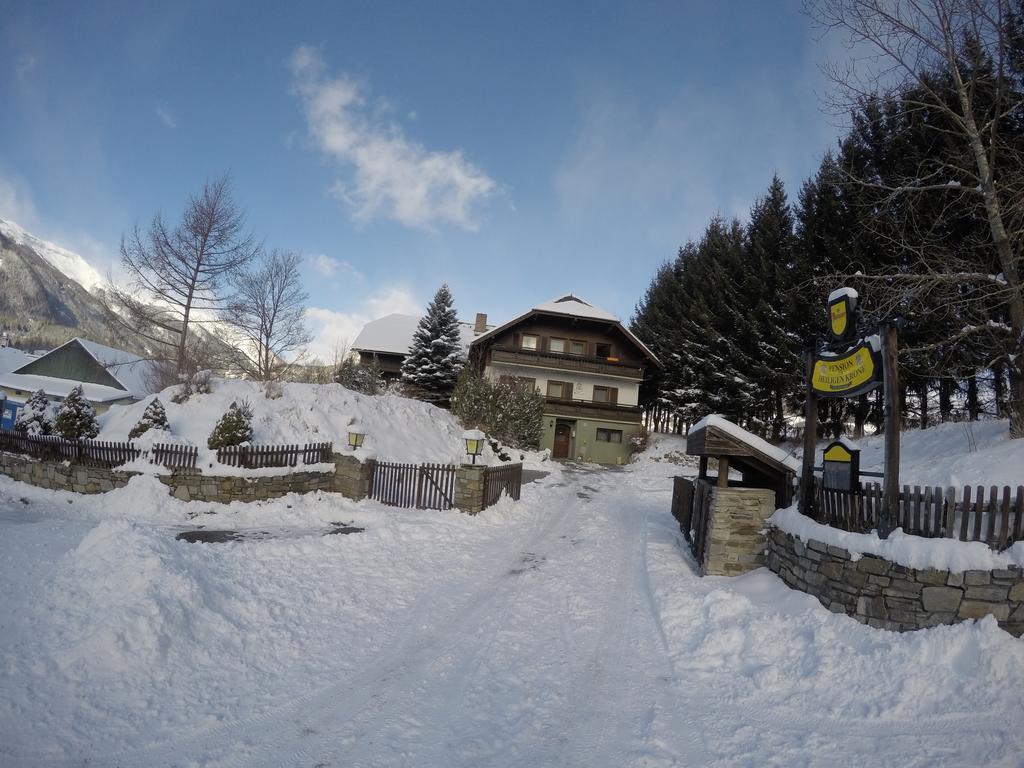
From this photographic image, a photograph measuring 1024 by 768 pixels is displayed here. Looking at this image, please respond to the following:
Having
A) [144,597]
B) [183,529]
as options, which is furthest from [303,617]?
[183,529]

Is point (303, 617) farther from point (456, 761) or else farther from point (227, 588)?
point (456, 761)

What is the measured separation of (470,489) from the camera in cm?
1147

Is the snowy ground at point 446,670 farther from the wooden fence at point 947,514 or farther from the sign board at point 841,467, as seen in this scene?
the sign board at point 841,467

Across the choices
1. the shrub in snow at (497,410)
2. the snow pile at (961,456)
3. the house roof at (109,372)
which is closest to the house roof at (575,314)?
the shrub in snow at (497,410)

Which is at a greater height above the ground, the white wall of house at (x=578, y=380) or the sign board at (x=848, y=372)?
the white wall of house at (x=578, y=380)

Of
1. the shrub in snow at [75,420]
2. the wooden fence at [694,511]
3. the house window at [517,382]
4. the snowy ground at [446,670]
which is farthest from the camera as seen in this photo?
the house window at [517,382]

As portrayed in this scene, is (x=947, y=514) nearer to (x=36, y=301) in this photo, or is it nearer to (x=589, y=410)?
(x=589, y=410)

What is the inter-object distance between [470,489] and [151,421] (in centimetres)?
867

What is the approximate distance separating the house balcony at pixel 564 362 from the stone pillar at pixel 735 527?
23101 millimetres

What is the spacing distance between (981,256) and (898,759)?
51.3 ft

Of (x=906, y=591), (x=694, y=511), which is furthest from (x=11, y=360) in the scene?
(x=906, y=591)

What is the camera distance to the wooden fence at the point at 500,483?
465 inches

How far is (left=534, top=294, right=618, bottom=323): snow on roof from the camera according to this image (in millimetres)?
31109

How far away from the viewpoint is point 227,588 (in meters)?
5.68
